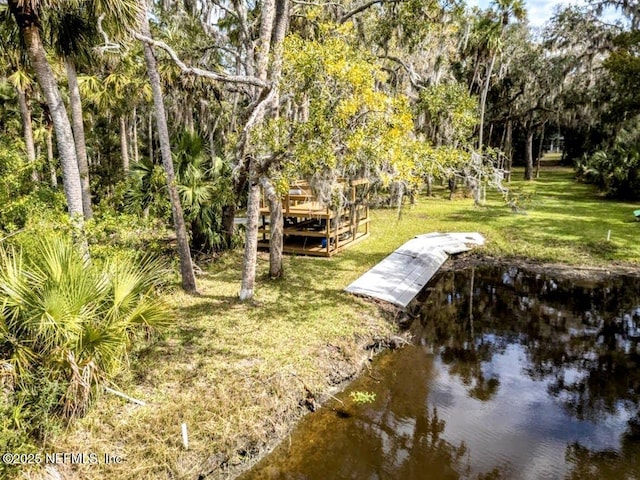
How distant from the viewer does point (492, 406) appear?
6.25m

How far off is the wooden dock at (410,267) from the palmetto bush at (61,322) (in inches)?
221

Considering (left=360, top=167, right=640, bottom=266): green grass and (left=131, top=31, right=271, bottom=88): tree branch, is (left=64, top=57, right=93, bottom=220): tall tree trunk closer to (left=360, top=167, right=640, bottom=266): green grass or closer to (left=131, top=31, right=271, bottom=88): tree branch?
(left=131, top=31, right=271, bottom=88): tree branch

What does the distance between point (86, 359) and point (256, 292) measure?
477cm

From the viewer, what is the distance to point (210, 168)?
35.1 feet

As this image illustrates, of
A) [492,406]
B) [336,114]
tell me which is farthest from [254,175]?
[492,406]

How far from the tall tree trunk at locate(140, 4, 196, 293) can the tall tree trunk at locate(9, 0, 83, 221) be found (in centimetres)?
167

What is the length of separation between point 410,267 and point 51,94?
8.94 m

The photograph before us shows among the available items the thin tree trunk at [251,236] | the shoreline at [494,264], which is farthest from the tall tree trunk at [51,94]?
the shoreline at [494,264]

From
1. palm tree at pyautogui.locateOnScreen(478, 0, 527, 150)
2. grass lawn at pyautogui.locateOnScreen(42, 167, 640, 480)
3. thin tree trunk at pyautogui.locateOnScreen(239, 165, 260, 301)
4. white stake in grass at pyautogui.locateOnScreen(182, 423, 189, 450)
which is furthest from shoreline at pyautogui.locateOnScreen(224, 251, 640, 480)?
palm tree at pyautogui.locateOnScreen(478, 0, 527, 150)

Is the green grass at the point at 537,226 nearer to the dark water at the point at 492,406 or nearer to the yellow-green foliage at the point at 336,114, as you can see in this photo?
the dark water at the point at 492,406

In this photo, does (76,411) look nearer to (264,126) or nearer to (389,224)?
(264,126)

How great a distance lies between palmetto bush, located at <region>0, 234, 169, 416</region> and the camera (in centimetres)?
445

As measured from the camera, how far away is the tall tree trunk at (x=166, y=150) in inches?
290

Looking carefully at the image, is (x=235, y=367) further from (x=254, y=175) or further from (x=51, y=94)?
(x=51, y=94)
